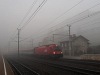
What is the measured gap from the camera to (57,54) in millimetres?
40250

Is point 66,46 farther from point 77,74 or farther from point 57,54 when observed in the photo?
point 77,74

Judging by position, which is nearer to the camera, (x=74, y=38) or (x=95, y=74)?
(x=95, y=74)

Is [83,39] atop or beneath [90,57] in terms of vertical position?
atop

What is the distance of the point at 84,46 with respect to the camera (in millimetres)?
73312

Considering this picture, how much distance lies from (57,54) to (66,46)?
33268 millimetres

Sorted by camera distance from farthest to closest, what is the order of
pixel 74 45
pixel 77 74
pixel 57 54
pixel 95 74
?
1. pixel 74 45
2. pixel 57 54
3. pixel 77 74
4. pixel 95 74

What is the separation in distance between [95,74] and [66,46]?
57929 mm

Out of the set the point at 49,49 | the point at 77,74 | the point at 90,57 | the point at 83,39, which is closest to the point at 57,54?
the point at 49,49

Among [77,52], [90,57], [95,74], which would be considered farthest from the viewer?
[77,52]

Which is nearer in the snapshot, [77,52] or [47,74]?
[47,74]

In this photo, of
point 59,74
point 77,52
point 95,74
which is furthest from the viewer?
point 77,52

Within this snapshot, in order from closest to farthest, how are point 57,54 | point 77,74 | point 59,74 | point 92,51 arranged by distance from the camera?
point 77,74 < point 59,74 < point 57,54 < point 92,51

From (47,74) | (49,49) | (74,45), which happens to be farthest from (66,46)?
(47,74)

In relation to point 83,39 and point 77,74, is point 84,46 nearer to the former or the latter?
point 83,39
